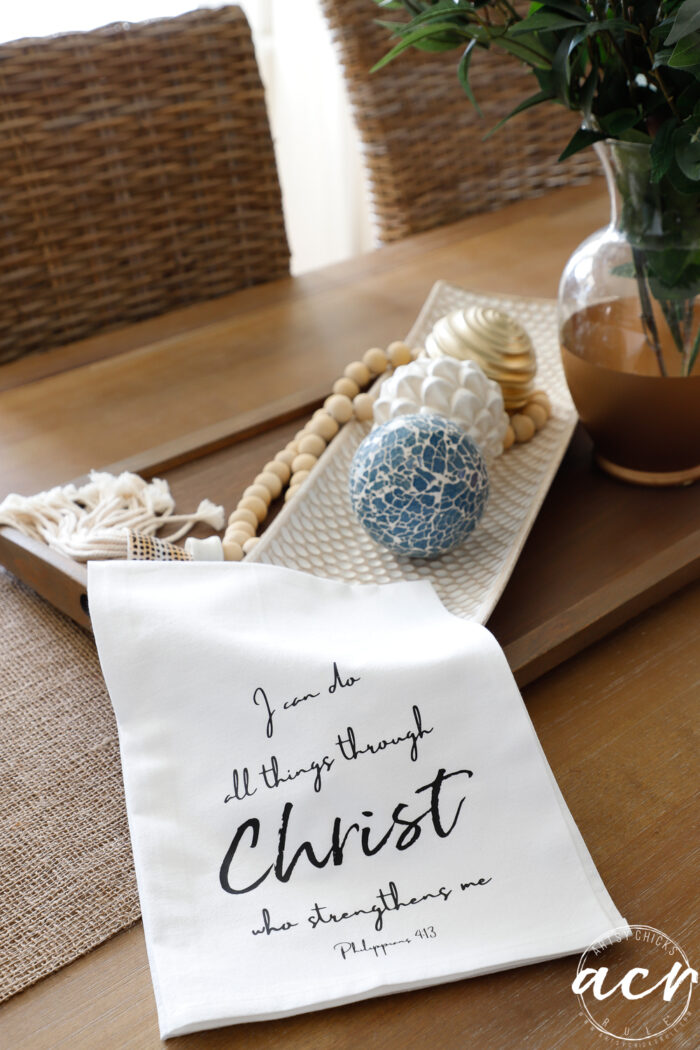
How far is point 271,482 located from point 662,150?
1.28 feet

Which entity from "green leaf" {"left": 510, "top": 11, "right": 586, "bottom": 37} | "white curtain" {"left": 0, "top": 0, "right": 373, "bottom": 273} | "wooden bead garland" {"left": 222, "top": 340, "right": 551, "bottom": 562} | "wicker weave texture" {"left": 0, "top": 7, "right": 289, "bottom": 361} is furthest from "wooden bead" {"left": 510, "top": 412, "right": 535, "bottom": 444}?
"white curtain" {"left": 0, "top": 0, "right": 373, "bottom": 273}

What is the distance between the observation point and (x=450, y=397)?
75cm

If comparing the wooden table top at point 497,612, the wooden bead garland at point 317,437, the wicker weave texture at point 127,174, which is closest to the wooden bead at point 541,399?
the wooden bead garland at point 317,437

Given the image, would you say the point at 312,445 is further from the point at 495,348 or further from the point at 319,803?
the point at 319,803

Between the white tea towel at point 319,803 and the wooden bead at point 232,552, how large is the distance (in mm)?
88

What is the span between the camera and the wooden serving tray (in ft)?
2.11

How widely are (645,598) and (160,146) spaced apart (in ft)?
2.91

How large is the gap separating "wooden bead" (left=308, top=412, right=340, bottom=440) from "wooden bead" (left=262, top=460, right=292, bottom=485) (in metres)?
0.05

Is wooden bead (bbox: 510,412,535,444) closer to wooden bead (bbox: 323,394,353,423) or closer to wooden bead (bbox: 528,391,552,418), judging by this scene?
wooden bead (bbox: 528,391,552,418)

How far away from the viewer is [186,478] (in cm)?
85

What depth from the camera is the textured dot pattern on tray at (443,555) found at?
68 cm

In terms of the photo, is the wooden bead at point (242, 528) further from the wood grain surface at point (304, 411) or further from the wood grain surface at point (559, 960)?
the wood grain surface at point (559, 960)

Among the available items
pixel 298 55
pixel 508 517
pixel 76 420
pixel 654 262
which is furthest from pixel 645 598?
pixel 298 55

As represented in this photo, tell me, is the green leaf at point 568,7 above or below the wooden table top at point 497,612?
above
